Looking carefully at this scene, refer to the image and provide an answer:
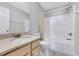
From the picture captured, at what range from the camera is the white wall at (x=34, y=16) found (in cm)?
125

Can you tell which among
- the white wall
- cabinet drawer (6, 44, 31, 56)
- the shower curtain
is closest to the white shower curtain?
the shower curtain

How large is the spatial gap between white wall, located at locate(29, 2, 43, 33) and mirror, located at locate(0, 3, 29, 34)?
2.9 inches

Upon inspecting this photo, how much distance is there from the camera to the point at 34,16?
1311mm

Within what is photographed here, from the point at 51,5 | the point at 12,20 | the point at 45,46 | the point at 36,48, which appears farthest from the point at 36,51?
the point at 51,5

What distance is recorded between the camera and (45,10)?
1.26 metres

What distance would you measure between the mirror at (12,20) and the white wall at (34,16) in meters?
0.07

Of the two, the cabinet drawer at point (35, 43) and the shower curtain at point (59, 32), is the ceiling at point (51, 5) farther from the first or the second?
the cabinet drawer at point (35, 43)

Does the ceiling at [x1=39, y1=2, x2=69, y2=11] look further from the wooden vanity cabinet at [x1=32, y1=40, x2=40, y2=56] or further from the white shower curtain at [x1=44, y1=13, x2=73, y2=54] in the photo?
the wooden vanity cabinet at [x1=32, y1=40, x2=40, y2=56]

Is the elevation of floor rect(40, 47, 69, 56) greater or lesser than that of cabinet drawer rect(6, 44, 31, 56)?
lesser

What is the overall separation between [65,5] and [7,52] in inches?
34.9

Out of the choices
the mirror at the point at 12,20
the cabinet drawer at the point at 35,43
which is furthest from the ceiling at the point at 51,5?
the cabinet drawer at the point at 35,43

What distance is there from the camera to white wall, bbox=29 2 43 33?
4.10ft

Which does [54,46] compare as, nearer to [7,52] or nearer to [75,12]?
[75,12]

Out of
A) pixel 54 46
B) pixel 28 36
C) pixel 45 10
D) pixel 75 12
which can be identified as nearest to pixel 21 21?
pixel 28 36
